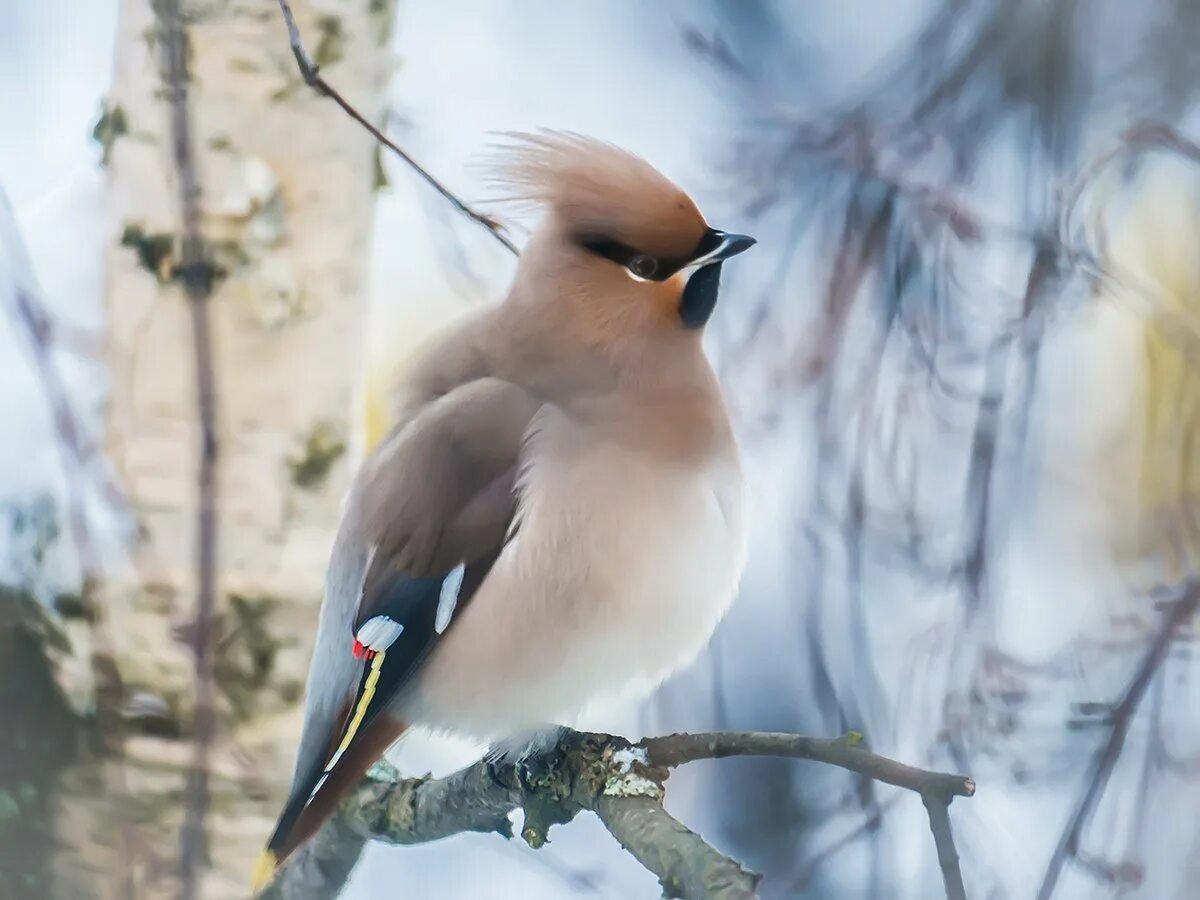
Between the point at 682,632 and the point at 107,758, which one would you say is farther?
the point at 107,758

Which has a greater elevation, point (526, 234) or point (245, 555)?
point (526, 234)

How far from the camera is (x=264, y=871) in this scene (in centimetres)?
114

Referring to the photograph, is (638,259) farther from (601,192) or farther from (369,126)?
(369,126)

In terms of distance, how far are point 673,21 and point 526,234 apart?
30 cm

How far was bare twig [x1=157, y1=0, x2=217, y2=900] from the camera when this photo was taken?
124 cm

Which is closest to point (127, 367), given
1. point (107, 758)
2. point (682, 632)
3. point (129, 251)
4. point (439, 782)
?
point (129, 251)

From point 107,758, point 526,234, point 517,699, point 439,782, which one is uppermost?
point 526,234

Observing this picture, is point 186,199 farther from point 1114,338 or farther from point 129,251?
point 1114,338

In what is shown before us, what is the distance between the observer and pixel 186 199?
1247 mm

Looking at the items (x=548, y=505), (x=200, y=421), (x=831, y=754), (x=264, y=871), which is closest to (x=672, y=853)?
(x=831, y=754)

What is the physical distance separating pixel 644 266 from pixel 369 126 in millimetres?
288

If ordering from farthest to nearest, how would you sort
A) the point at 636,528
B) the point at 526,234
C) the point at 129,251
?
the point at 129,251 → the point at 526,234 → the point at 636,528

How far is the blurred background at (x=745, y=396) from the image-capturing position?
1254 millimetres

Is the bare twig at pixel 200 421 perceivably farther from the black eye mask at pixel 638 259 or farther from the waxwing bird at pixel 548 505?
the black eye mask at pixel 638 259
